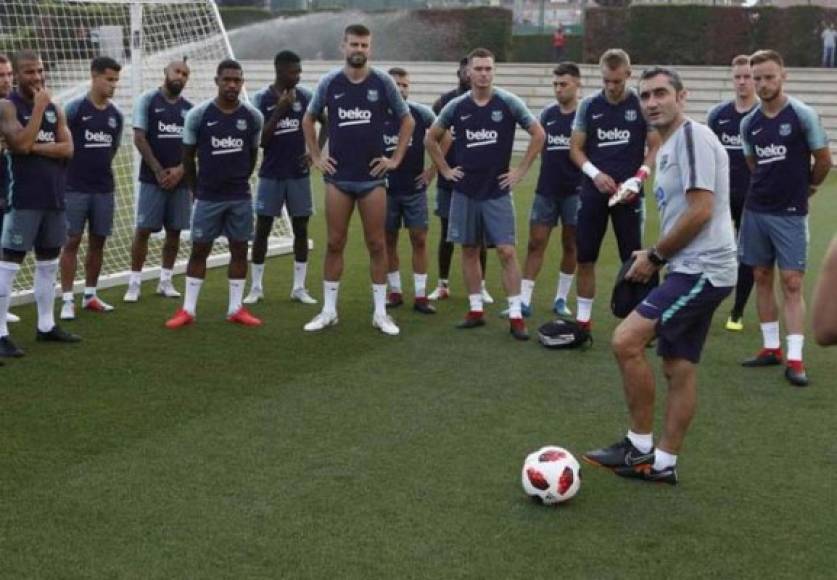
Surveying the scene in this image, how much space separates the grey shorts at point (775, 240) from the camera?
26.0 ft

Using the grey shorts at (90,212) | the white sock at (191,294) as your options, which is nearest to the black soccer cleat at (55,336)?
the white sock at (191,294)

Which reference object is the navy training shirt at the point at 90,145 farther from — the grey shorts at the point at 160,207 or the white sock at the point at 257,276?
the white sock at the point at 257,276

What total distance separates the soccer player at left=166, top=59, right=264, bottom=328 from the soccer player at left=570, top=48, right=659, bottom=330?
261 centimetres

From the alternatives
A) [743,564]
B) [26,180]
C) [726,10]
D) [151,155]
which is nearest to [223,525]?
[743,564]

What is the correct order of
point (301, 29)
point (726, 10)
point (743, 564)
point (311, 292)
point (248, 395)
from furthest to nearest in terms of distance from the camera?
1. point (301, 29)
2. point (726, 10)
3. point (311, 292)
4. point (248, 395)
5. point (743, 564)

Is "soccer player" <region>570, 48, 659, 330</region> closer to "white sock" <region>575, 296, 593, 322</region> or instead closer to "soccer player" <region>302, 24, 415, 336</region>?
"white sock" <region>575, 296, 593, 322</region>

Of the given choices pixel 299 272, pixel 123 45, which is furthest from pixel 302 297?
pixel 123 45

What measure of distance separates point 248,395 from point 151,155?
138 inches

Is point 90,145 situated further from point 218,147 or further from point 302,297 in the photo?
point 302,297

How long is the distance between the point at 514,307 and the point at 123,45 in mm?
7618

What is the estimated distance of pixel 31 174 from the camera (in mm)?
8094

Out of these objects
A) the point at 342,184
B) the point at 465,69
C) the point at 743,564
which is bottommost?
the point at 743,564

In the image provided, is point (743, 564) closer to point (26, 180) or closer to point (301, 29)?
point (26, 180)

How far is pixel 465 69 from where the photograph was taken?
10.5 m
